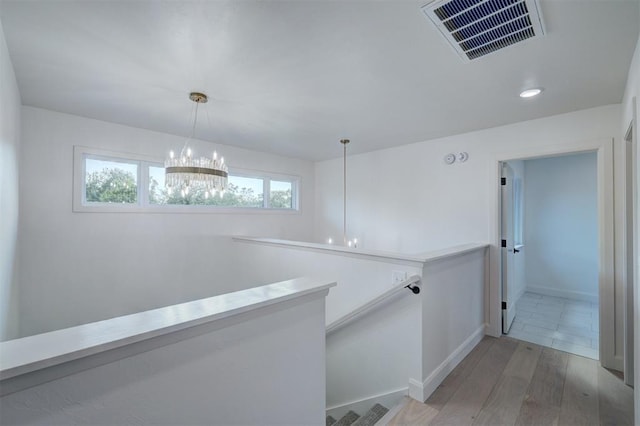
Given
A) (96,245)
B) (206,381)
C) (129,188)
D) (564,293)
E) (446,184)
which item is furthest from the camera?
(564,293)

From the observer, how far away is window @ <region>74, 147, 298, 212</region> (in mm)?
3182

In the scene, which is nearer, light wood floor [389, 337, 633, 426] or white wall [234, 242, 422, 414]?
→ light wood floor [389, 337, 633, 426]

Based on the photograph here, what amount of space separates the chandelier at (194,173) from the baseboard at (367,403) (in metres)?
2.34

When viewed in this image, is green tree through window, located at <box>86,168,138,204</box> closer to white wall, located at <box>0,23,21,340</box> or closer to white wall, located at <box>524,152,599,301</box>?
white wall, located at <box>0,23,21,340</box>

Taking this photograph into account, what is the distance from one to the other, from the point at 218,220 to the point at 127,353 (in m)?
3.50

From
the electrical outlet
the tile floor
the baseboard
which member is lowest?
the baseboard

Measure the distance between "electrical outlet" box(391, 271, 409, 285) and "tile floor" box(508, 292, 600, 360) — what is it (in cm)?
209

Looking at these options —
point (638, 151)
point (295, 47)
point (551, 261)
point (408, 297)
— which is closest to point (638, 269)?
point (638, 151)

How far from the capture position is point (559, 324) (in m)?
3.65

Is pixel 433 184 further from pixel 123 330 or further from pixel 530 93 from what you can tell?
pixel 123 330

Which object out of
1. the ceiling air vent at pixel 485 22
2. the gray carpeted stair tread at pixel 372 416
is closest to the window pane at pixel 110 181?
the gray carpeted stair tread at pixel 372 416

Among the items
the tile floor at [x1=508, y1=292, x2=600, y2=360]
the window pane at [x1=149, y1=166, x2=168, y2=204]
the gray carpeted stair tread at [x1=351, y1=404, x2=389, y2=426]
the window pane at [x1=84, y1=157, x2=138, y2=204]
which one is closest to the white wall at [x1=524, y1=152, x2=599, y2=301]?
the tile floor at [x1=508, y1=292, x2=600, y2=360]

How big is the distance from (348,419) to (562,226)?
4.79 metres

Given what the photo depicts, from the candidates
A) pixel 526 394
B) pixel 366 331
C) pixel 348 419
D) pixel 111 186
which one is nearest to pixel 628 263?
pixel 526 394
